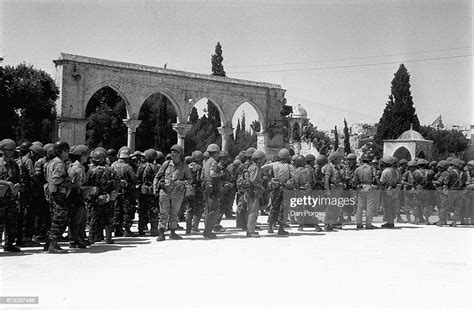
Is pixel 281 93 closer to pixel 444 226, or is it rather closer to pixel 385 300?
pixel 444 226

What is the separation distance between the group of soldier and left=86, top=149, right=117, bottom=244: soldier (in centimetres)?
2

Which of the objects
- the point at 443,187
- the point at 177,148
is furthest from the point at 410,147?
the point at 177,148

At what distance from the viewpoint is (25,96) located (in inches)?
1040

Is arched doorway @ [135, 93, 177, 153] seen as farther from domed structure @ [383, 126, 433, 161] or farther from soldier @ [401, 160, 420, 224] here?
soldier @ [401, 160, 420, 224]

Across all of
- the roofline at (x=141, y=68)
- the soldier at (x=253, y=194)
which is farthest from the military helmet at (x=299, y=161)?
the roofline at (x=141, y=68)

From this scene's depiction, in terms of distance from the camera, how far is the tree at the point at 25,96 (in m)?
25.7

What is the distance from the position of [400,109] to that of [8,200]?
3674cm

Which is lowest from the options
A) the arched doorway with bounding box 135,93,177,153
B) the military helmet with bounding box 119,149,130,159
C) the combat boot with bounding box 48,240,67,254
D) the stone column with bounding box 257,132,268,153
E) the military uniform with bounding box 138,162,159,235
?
the combat boot with bounding box 48,240,67,254

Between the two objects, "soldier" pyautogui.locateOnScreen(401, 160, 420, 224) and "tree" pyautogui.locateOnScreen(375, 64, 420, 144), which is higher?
"tree" pyautogui.locateOnScreen(375, 64, 420, 144)

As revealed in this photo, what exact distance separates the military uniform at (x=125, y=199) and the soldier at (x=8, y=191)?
239 cm

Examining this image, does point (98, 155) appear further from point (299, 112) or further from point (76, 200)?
point (299, 112)

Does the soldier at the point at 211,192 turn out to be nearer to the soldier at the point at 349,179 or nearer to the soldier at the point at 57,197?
the soldier at the point at 57,197

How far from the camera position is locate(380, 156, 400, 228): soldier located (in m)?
12.6

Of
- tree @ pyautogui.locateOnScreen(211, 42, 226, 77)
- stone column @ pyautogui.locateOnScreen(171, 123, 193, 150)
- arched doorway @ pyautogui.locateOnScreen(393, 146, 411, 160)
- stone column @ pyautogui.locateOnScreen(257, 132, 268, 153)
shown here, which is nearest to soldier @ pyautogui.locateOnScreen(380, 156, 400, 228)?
stone column @ pyautogui.locateOnScreen(171, 123, 193, 150)
